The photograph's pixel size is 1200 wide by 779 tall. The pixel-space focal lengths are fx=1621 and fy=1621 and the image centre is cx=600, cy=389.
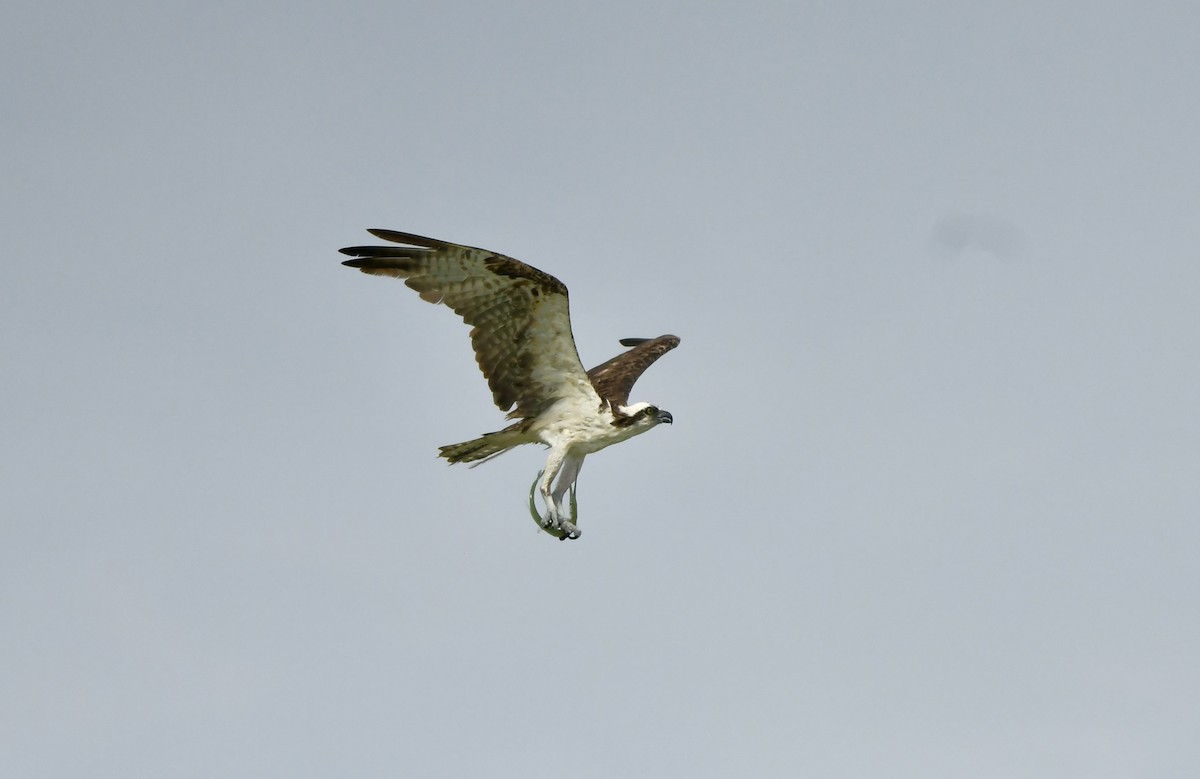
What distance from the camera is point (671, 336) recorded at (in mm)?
25375

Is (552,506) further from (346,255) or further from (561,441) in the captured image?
(346,255)

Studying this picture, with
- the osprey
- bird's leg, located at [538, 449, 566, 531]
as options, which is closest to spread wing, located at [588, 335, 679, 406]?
the osprey

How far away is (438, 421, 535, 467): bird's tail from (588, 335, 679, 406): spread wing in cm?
157

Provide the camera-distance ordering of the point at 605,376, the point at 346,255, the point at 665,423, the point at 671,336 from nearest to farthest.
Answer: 1. the point at 346,255
2. the point at 665,423
3. the point at 605,376
4. the point at 671,336

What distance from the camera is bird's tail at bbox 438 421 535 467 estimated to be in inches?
781

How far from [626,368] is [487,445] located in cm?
417

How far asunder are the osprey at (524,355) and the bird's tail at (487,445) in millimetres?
12

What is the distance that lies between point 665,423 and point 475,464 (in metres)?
2.44

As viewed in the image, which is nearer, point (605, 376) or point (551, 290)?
point (551, 290)

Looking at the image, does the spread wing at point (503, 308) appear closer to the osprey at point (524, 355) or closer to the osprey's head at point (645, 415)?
the osprey at point (524, 355)

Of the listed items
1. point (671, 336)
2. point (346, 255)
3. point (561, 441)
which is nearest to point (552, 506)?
point (561, 441)

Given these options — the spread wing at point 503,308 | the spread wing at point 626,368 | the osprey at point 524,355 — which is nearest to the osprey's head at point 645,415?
the osprey at point 524,355

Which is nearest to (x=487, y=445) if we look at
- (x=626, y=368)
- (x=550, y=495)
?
(x=550, y=495)

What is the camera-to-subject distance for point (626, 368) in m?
23.7
